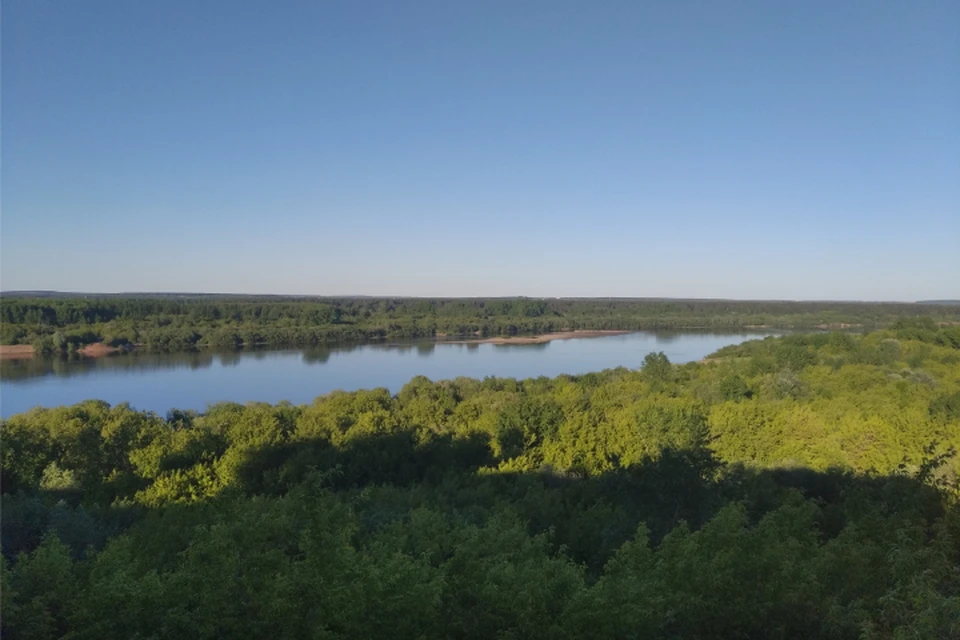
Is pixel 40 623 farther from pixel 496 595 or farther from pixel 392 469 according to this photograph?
pixel 392 469

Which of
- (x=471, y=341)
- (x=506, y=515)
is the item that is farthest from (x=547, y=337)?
(x=506, y=515)

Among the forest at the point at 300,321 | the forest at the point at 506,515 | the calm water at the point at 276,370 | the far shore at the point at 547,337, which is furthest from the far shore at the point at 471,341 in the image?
the forest at the point at 506,515

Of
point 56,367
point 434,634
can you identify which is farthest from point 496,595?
point 56,367

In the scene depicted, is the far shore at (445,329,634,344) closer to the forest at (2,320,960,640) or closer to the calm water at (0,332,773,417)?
the calm water at (0,332,773,417)

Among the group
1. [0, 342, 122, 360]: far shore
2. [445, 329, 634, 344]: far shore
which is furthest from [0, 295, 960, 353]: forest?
[445, 329, 634, 344]: far shore

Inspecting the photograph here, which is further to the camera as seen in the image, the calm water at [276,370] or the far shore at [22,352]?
the far shore at [22,352]

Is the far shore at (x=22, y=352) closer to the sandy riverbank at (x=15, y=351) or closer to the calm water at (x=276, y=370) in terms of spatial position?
the sandy riverbank at (x=15, y=351)

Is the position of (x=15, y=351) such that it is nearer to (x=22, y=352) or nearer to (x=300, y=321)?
(x=22, y=352)
